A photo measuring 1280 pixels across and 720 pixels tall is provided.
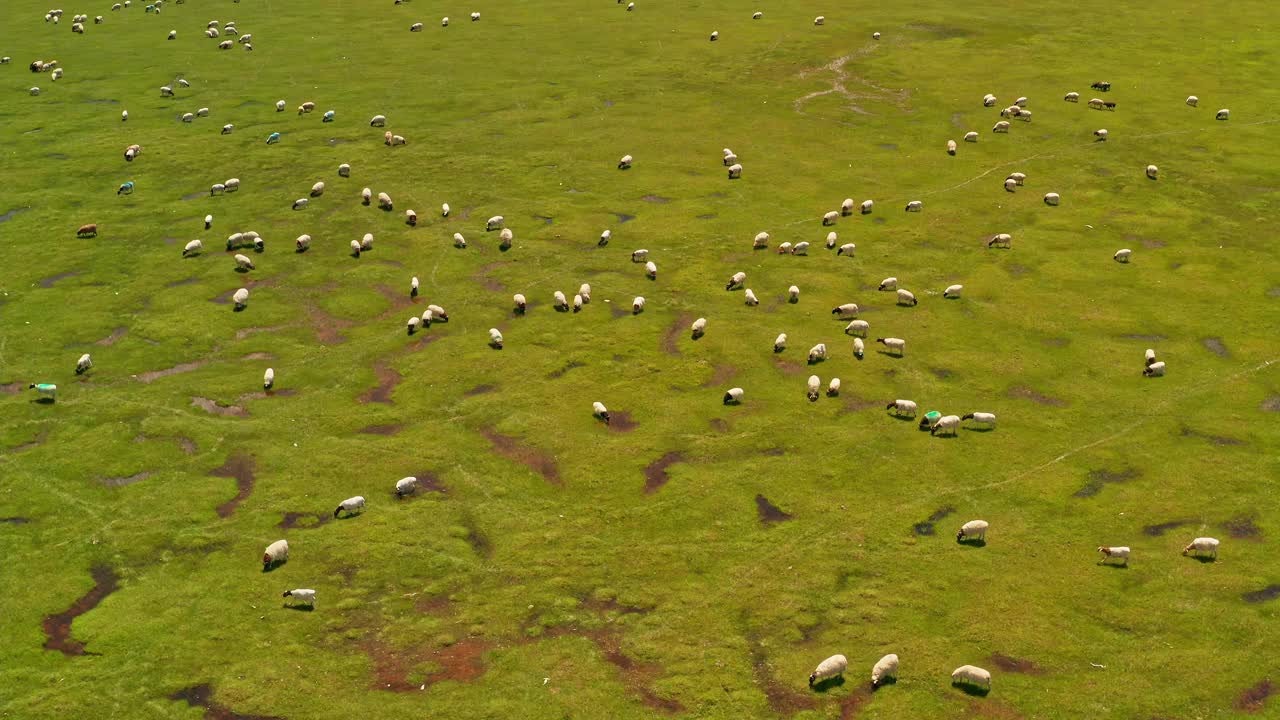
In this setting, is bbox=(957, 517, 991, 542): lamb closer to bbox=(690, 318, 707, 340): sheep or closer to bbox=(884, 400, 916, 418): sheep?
bbox=(884, 400, 916, 418): sheep

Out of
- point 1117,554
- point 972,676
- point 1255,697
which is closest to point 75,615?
point 972,676

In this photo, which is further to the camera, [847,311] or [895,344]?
[847,311]

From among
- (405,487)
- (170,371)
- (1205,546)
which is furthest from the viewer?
(170,371)

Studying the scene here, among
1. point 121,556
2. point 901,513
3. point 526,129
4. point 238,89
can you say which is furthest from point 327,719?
point 238,89

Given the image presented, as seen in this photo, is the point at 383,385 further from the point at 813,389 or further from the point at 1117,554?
the point at 1117,554

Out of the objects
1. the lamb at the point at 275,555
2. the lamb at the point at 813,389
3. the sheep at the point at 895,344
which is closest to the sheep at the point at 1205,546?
the lamb at the point at 813,389

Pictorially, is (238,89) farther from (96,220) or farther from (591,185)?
(591,185)

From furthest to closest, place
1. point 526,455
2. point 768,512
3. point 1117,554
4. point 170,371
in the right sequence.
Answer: point 170,371 < point 526,455 < point 768,512 < point 1117,554

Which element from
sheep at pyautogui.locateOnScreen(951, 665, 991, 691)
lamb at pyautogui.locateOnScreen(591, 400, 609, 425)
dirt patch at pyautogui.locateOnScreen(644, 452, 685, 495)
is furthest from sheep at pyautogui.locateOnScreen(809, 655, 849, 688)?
lamb at pyautogui.locateOnScreen(591, 400, 609, 425)
